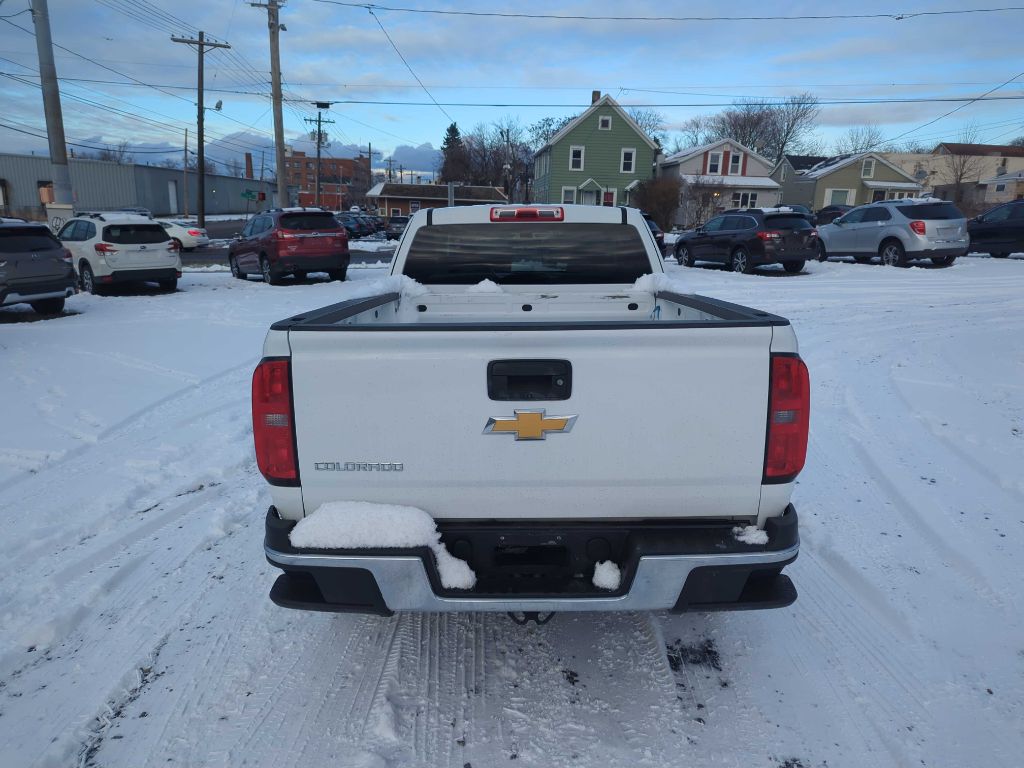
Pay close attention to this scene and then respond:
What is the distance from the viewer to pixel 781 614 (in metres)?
3.36

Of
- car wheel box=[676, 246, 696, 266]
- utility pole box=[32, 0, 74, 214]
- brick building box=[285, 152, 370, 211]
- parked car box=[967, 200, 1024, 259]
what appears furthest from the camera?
brick building box=[285, 152, 370, 211]

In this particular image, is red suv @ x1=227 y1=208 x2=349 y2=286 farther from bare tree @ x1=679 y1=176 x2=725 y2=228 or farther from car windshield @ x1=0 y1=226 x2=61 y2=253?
bare tree @ x1=679 y1=176 x2=725 y2=228

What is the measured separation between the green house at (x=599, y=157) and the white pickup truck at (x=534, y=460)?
4633 centimetres

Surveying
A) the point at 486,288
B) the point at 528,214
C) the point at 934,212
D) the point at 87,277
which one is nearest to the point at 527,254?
the point at 528,214

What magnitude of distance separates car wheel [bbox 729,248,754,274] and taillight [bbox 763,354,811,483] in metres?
16.2

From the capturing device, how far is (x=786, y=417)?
2445mm

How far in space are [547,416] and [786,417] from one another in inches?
35.3

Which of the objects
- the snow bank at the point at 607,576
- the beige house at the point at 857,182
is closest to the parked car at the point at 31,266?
the snow bank at the point at 607,576

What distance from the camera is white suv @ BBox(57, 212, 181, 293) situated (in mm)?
14539

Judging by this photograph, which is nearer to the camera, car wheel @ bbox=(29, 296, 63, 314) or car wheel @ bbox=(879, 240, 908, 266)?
Result: car wheel @ bbox=(29, 296, 63, 314)

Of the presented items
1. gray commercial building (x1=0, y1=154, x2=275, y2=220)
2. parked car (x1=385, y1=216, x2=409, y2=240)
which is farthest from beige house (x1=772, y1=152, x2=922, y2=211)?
gray commercial building (x1=0, y1=154, x2=275, y2=220)

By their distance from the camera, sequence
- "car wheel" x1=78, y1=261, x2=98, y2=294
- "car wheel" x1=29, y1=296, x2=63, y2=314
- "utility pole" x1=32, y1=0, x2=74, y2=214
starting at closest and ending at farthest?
"car wheel" x1=29, y1=296, x2=63, y2=314 < "car wheel" x1=78, y1=261, x2=98, y2=294 < "utility pole" x1=32, y1=0, x2=74, y2=214

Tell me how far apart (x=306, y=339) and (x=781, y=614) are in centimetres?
270

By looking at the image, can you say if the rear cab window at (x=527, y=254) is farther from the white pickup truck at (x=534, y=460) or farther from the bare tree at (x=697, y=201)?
the bare tree at (x=697, y=201)
